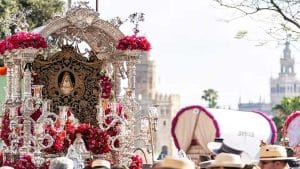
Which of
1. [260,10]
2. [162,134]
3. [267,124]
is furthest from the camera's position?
[162,134]

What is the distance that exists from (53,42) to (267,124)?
4836mm

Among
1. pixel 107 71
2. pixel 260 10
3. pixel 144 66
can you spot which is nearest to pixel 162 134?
pixel 144 66

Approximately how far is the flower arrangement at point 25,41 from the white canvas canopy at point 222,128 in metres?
3.09

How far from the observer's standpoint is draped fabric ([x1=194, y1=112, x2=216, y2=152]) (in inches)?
890

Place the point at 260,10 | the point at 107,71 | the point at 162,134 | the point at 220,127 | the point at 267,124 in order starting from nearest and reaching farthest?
the point at 260,10 → the point at 220,127 → the point at 267,124 → the point at 107,71 → the point at 162,134

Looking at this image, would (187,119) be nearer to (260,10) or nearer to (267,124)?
(267,124)

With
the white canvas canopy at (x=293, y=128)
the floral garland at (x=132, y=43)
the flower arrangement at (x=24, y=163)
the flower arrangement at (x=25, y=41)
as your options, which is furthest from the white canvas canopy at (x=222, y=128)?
the flower arrangement at (x=25, y=41)

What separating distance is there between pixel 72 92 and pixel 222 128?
13.0ft

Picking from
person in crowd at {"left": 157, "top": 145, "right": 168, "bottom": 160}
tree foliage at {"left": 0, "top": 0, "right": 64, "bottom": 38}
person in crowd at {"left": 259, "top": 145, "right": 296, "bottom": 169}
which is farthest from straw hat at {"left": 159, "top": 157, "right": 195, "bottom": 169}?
tree foliage at {"left": 0, "top": 0, "right": 64, "bottom": 38}

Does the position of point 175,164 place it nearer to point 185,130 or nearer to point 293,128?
point 293,128

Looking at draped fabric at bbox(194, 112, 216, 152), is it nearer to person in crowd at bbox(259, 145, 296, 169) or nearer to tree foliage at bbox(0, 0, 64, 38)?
person in crowd at bbox(259, 145, 296, 169)

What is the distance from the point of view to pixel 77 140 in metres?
23.2

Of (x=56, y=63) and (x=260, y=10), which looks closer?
(x=260, y=10)

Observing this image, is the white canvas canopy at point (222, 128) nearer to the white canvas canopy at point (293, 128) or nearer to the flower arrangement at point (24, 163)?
the white canvas canopy at point (293, 128)
